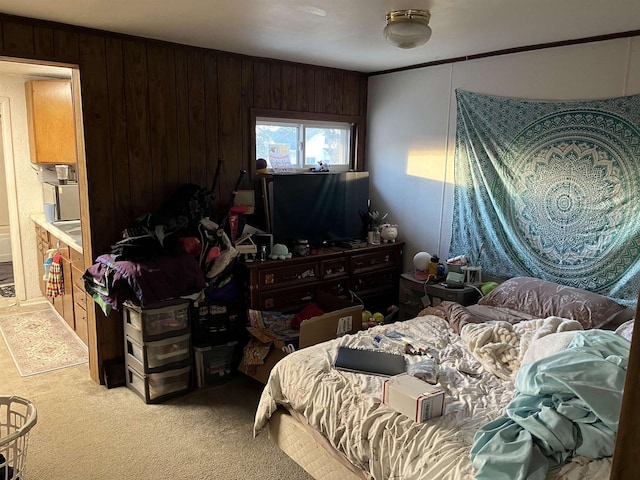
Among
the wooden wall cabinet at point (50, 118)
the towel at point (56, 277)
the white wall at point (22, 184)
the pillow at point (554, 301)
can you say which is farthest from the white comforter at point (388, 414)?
the white wall at point (22, 184)

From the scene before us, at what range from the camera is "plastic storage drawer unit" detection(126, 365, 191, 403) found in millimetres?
3172

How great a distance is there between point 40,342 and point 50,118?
2074mm

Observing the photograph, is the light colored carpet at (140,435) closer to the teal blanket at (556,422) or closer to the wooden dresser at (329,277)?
the wooden dresser at (329,277)

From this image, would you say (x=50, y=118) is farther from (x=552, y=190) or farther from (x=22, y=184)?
(x=552, y=190)

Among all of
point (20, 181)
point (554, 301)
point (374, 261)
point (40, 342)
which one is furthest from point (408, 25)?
point (20, 181)

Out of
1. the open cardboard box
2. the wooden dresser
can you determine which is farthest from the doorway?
the open cardboard box

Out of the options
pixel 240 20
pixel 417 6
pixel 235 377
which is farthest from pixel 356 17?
pixel 235 377

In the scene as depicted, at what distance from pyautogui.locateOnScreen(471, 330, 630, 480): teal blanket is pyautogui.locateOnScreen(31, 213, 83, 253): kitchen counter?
3122mm

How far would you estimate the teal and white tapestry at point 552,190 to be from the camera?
119 inches

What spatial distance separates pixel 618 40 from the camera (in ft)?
9.89

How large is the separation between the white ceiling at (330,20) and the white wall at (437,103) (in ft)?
0.51

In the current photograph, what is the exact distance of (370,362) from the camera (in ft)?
7.56

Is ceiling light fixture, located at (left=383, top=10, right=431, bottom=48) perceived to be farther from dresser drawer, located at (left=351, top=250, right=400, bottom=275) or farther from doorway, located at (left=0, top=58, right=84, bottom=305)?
doorway, located at (left=0, top=58, right=84, bottom=305)

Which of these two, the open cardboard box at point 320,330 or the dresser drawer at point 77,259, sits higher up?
the dresser drawer at point 77,259
